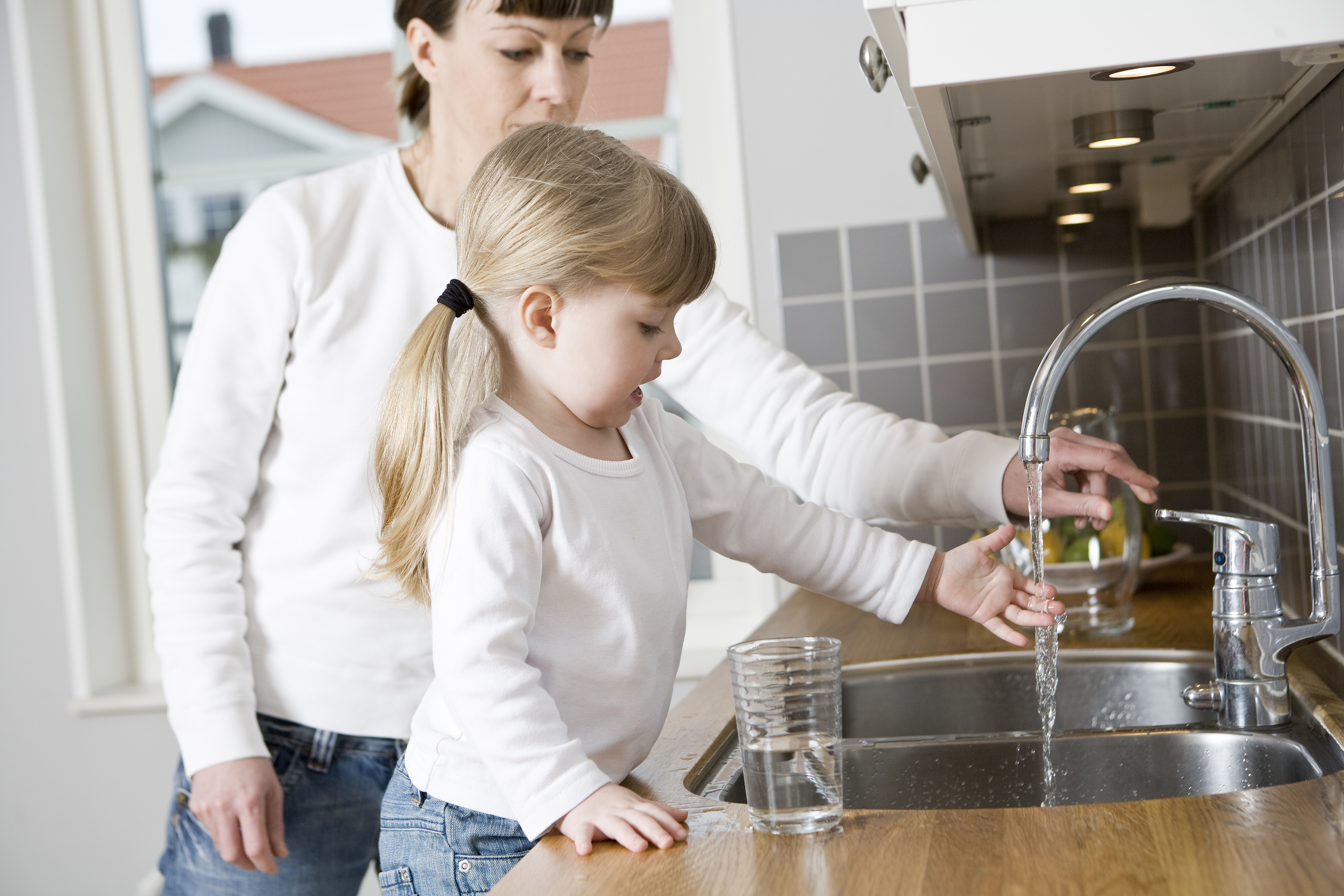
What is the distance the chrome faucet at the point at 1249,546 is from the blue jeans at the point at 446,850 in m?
0.49

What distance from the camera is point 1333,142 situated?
964mm

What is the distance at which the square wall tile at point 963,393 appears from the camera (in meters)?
1.87

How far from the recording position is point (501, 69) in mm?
1189

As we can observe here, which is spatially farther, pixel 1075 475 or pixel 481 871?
pixel 1075 475

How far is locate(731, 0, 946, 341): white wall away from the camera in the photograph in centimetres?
189

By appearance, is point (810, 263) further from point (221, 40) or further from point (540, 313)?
point (221, 40)

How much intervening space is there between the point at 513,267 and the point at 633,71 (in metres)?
1.52

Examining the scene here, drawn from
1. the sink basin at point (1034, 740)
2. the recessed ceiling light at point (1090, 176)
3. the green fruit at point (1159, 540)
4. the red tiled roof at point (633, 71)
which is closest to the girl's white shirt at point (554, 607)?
the sink basin at point (1034, 740)

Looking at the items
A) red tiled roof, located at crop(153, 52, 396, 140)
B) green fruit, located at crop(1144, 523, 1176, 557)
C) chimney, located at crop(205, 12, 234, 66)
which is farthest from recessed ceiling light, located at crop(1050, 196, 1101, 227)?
chimney, located at crop(205, 12, 234, 66)

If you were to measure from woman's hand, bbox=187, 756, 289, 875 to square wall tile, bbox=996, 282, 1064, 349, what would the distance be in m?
1.25

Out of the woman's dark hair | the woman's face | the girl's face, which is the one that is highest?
the woman's dark hair

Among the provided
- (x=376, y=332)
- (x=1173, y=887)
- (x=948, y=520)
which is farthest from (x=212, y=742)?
(x=1173, y=887)

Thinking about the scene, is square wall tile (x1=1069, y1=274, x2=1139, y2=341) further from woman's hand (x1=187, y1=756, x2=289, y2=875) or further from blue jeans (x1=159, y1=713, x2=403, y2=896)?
woman's hand (x1=187, y1=756, x2=289, y2=875)

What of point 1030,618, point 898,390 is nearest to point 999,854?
point 1030,618
